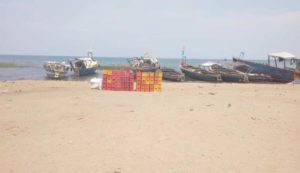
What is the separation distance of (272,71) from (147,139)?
28977mm

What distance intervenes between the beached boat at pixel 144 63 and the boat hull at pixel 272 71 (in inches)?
379

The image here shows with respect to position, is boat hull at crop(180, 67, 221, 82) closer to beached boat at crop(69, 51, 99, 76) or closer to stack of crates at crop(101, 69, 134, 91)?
beached boat at crop(69, 51, 99, 76)

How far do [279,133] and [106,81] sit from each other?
37.0ft

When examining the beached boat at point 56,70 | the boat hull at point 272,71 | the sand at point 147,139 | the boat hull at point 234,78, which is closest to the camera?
the sand at point 147,139

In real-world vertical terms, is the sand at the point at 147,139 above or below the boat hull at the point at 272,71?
below

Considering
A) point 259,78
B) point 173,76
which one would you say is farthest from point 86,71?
point 259,78

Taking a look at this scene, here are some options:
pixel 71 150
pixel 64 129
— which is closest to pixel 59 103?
pixel 64 129

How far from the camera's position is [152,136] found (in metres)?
7.55

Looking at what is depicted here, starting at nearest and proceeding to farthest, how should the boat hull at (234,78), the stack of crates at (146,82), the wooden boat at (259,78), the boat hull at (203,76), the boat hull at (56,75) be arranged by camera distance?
1. the stack of crates at (146,82)
2. the boat hull at (234,78)
3. the boat hull at (203,76)
4. the wooden boat at (259,78)
5. the boat hull at (56,75)

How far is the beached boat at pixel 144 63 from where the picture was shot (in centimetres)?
3673

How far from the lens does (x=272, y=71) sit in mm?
33656

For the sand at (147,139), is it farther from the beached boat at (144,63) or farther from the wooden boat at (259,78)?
the beached boat at (144,63)

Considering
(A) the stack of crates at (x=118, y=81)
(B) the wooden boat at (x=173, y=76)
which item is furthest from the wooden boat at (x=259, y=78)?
(A) the stack of crates at (x=118, y=81)

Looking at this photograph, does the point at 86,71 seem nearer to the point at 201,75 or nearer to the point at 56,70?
the point at 56,70
